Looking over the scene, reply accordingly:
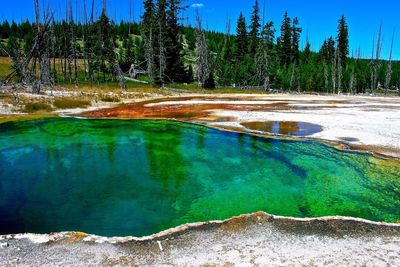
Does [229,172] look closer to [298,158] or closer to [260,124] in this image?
[298,158]

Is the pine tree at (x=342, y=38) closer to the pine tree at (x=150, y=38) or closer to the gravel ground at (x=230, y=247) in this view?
the pine tree at (x=150, y=38)

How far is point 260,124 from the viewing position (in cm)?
1667

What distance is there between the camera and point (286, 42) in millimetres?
79188

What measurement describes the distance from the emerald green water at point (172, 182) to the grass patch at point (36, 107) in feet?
21.9

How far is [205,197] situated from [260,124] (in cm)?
912

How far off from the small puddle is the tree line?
26032 millimetres

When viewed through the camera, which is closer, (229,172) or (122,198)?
(122,198)

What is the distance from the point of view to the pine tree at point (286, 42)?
78875 millimetres

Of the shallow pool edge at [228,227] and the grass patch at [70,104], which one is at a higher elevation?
the grass patch at [70,104]

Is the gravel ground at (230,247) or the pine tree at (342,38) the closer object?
the gravel ground at (230,247)

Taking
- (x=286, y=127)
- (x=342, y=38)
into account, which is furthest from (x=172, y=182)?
(x=342, y=38)

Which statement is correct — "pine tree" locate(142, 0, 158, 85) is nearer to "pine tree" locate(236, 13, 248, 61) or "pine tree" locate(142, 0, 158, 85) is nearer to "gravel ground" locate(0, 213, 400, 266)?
"pine tree" locate(236, 13, 248, 61)

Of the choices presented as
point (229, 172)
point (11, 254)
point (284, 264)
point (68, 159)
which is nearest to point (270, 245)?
point (284, 264)

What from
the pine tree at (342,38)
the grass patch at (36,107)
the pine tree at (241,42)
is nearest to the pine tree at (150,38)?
the pine tree at (241,42)
